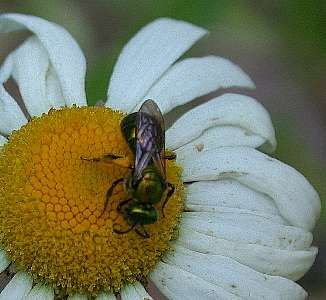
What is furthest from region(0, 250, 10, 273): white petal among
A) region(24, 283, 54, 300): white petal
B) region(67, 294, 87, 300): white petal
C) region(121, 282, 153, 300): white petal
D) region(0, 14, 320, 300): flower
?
region(121, 282, 153, 300): white petal

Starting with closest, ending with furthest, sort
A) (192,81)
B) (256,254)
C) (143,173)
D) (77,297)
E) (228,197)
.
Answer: (143,173) → (77,297) → (256,254) → (228,197) → (192,81)

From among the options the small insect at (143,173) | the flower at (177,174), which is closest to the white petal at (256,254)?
the flower at (177,174)

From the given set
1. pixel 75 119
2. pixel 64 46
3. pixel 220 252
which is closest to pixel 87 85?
pixel 64 46

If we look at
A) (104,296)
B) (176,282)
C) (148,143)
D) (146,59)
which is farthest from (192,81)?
(104,296)

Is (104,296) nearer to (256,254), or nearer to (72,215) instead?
(72,215)

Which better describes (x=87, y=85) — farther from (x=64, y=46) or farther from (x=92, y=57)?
(x=92, y=57)

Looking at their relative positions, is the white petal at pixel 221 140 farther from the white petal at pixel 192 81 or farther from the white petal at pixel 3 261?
the white petal at pixel 3 261
